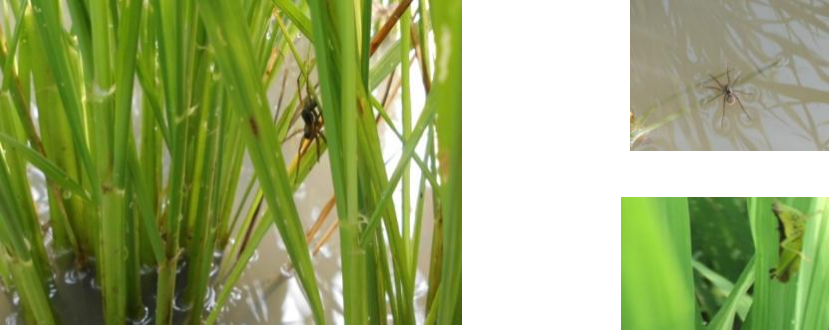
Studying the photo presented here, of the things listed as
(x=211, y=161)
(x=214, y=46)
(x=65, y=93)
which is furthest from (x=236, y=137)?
(x=214, y=46)

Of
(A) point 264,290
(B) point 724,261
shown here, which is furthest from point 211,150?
(B) point 724,261

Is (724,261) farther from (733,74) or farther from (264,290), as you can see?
(264,290)

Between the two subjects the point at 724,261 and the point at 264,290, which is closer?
the point at 724,261

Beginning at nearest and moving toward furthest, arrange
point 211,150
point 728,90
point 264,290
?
1. point 728,90
2. point 211,150
3. point 264,290

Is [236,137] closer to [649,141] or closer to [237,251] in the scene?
[237,251]

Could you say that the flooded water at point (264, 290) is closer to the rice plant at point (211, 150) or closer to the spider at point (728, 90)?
the rice plant at point (211, 150)

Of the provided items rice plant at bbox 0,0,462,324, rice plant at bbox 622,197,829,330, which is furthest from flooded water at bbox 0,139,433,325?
rice plant at bbox 622,197,829,330

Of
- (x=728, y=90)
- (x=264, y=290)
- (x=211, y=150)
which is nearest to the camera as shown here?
(x=728, y=90)
